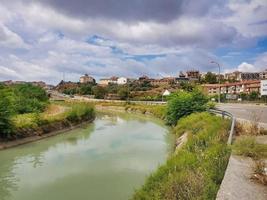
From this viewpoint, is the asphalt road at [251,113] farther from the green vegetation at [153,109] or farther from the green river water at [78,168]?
the green vegetation at [153,109]

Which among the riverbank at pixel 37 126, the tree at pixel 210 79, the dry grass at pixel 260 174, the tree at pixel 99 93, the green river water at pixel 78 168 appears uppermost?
the tree at pixel 210 79

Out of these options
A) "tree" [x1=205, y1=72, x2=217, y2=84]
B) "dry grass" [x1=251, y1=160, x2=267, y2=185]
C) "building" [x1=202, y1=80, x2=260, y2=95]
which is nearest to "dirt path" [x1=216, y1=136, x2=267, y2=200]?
"dry grass" [x1=251, y1=160, x2=267, y2=185]

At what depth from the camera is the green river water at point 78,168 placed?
13234mm

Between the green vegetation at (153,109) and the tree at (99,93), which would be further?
the tree at (99,93)

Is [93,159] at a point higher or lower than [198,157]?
lower

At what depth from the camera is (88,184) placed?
47.1 ft

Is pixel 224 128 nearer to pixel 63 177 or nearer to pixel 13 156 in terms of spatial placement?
pixel 63 177

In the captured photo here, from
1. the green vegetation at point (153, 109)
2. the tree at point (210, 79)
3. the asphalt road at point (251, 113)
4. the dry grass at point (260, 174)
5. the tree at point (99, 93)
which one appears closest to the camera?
the dry grass at point (260, 174)

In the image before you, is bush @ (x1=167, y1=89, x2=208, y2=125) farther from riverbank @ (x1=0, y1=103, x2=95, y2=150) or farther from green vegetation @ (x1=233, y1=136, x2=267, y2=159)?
green vegetation @ (x1=233, y1=136, x2=267, y2=159)

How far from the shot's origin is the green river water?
13.2 metres

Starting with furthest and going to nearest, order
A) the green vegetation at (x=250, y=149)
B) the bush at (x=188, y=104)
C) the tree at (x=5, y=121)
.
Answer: the bush at (x=188, y=104) < the tree at (x=5, y=121) < the green vegetation at (x=250, y=149)

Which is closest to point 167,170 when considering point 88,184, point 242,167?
point 242,167

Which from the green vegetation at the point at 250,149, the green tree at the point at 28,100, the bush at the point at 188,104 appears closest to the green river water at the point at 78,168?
the green vegetation at the point at 250,149

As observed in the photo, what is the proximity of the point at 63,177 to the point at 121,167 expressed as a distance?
10.1 feet
